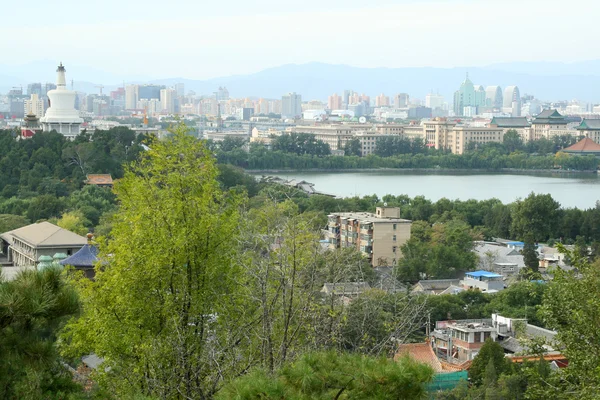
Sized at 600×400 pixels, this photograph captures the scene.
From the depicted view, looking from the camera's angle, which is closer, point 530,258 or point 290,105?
point 530,258

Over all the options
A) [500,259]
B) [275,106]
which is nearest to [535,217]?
[500,259]

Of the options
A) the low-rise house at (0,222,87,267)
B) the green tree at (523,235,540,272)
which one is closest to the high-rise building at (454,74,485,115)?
the green tree at (523,235,540,272)

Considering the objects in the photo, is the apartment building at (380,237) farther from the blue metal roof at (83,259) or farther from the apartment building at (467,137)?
the apartment building at (467,137)

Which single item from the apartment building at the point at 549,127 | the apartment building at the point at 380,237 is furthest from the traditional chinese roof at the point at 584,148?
the apartment building at the point at 380,237

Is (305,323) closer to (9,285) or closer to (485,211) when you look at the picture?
(9,285)

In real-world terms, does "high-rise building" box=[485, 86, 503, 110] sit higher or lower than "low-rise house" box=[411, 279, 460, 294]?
higher

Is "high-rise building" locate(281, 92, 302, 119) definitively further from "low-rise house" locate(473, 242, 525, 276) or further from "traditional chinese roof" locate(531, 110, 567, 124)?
"low-rise house" locate(473, 242, 525, 276)

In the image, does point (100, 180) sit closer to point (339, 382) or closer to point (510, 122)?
point (339, 382)
